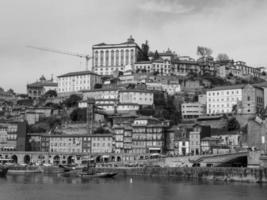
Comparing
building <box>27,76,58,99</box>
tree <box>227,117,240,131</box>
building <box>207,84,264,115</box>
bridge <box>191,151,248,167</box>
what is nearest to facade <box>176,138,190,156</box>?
tree <box>227,117,240,131</box>

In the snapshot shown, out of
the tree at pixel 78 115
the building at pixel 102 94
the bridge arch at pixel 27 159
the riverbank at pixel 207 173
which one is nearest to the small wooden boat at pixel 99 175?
the riverbank at pixel 207 173

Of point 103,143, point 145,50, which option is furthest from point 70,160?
point 145,50

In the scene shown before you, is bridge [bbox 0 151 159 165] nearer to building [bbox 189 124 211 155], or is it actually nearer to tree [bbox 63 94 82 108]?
building [bbox 189 124 211 155]

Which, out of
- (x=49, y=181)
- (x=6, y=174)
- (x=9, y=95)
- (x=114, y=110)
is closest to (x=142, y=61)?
(x=114, y=110)

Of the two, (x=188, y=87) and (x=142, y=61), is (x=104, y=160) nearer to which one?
(x=188, y=87)

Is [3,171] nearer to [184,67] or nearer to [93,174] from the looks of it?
[93,174]

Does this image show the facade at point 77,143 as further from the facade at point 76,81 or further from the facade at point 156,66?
the facade at point 156,66
